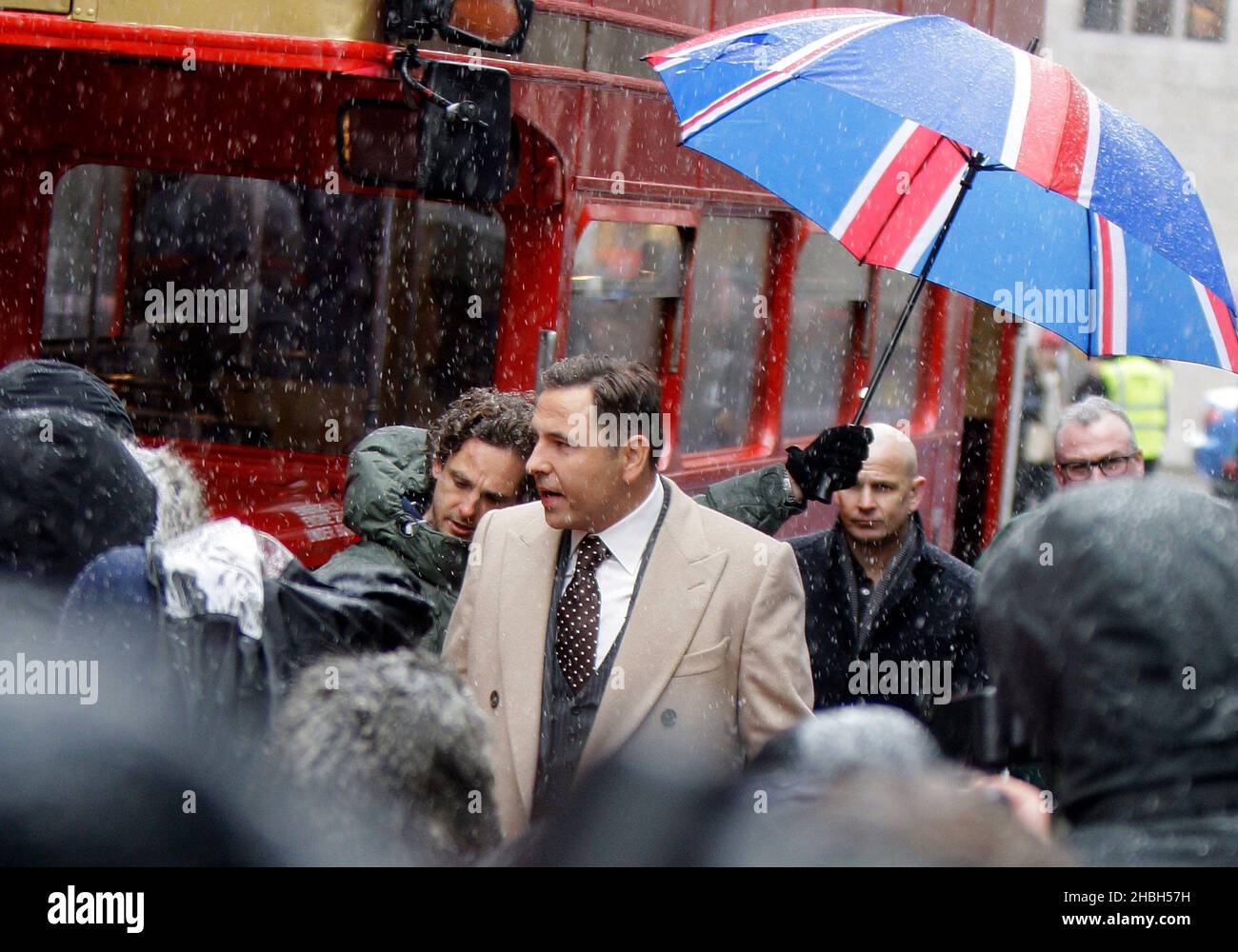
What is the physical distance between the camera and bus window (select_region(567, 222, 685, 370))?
A: 505 cm

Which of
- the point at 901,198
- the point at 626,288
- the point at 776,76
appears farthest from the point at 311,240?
the point at 901,198

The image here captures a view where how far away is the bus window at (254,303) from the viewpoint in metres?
4.96

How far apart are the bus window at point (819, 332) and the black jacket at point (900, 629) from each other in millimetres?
2450

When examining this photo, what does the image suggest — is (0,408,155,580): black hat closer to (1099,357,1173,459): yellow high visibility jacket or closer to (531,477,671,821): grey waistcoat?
(531,477,671,821): grey waistcoat

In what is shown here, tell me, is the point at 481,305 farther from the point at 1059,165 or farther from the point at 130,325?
the point at 1059,165

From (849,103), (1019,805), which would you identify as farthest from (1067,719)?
(849,103)

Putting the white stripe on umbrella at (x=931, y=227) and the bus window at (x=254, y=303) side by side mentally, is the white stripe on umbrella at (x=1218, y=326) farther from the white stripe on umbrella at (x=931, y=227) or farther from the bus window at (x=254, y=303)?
the bus window at (x=254, y=303)

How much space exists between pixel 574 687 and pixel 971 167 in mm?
2051

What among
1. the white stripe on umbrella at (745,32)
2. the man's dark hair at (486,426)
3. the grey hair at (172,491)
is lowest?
the grey hair at (172,491)
